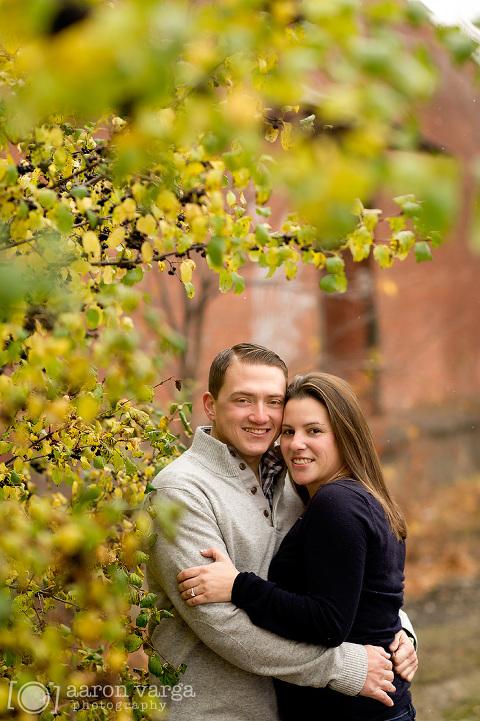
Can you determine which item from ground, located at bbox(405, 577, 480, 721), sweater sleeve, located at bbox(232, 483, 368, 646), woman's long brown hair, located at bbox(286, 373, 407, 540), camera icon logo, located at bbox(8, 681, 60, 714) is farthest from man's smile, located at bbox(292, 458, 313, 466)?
ground, located at bbox(405, 577, 480, 721)

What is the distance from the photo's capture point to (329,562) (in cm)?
235

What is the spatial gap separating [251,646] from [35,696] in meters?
0.69

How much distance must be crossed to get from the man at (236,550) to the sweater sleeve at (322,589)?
6 cm

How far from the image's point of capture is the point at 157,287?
618cm

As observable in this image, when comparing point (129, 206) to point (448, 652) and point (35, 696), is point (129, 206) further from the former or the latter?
point (448, 652)

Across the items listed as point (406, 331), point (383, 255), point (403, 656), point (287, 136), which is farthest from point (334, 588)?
point (406, 331)

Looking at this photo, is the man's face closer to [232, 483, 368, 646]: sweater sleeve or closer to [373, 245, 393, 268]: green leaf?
[232, 483, 368, 646]: sweater sleeve

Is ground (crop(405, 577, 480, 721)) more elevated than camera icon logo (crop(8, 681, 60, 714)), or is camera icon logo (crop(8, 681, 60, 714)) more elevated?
camera icon logo (crop(8, 681, 60, 714))

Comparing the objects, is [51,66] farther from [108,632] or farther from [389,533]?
[389,533]

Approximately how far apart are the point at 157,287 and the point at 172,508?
475cm

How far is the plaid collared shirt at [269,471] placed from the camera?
285cm

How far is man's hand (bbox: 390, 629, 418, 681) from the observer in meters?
2.56

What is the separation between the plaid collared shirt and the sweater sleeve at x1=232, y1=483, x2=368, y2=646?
0.44 metres

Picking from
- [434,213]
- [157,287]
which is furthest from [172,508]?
[157,287]
